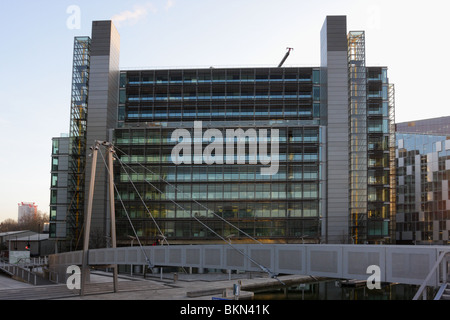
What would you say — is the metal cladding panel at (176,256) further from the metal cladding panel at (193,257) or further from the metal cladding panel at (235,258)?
the metal cladding panel at (235,258)

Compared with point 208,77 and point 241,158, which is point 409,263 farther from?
point 208,77

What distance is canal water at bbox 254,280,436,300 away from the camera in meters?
45.4

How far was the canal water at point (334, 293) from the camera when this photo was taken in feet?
149

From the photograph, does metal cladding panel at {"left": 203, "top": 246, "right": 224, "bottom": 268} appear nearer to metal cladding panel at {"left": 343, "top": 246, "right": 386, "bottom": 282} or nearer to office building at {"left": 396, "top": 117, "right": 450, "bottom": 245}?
metal cladding panel at {"left": 343, "top": 246, "right": 386, "bottom": 282}

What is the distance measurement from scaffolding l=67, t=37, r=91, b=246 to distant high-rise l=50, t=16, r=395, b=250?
0.55 ft

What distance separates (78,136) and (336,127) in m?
43.0

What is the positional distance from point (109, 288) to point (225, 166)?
3667cm

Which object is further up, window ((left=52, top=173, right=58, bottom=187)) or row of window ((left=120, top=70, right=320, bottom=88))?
row of window ((left=120, top=70, right=320, bottom=88))

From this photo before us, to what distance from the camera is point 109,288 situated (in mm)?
43312

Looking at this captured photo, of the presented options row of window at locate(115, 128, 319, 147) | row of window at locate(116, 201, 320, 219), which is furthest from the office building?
row of window at locate(116, 201, 320, 219)

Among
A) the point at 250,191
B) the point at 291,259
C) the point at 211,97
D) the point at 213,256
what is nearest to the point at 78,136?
the point at 211,97

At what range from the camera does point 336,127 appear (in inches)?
3002
